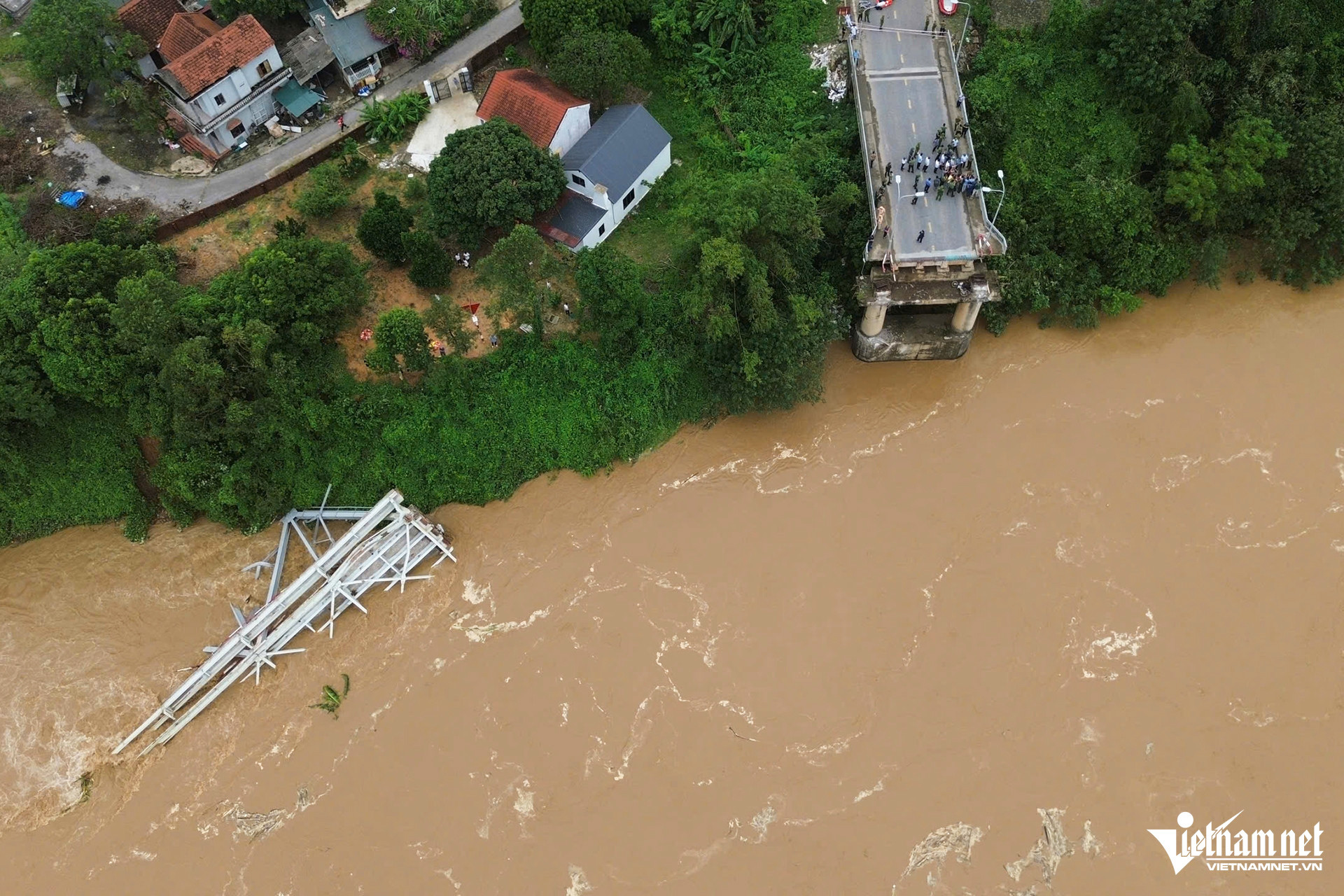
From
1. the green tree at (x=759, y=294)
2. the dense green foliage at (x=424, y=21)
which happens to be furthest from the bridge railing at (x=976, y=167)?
the dense green foliage at (x=424, y=21)

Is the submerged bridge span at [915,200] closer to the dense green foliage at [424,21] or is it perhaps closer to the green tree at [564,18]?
the green tree at [564,18]

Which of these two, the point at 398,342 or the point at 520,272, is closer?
the point at 520,272

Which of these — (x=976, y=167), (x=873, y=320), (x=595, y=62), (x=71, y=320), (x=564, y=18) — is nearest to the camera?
(x=71, y=320)

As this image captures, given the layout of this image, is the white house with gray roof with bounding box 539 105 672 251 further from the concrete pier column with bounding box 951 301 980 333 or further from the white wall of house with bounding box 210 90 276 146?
the white wall of house with bounding box 210 90 276 146

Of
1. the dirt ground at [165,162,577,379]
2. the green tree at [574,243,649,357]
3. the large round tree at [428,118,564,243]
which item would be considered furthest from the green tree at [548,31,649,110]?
the green tree at [574,243,649,357]

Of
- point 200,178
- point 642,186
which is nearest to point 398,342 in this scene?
point 642,186

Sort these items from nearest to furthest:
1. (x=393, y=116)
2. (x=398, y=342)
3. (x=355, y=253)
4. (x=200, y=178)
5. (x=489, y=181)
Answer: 1. (x=398, y=342)
2. (x=489, y=181)
3. (x=355, y=253)
4. (x=200, y=178)
5. (x=393, y=116)

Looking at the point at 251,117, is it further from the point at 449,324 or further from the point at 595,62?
the point at 449,324

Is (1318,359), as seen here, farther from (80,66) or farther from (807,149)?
(80,66)
